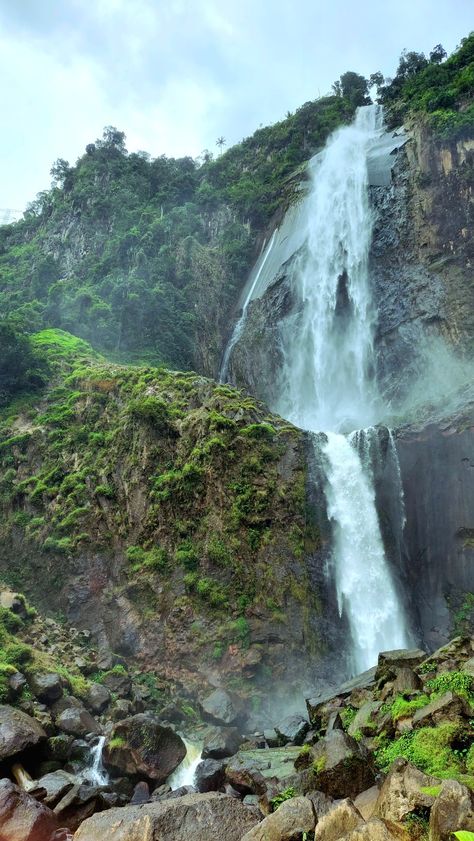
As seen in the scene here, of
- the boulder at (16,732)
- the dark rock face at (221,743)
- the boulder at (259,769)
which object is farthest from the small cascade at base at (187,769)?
the boulder at (16,732)

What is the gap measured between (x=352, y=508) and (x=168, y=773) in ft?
37.4

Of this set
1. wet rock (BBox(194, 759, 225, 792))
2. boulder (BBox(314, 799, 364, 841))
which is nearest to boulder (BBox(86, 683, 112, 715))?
wet rock (BBox(194, 759, 225, 792))

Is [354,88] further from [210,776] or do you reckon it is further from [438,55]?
[210,776]

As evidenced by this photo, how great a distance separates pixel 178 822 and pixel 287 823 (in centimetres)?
178

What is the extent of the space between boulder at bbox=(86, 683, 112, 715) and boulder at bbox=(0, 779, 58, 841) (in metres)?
5.52

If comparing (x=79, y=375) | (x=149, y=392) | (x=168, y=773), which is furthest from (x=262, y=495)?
(x=79, y=375)

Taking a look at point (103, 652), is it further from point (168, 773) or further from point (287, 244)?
point (287, 244)

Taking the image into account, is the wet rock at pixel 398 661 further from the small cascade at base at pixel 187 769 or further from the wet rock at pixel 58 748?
the wet rock at pixel 58 748

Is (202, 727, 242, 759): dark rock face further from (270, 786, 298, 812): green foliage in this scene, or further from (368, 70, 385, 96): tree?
(368, 70, 385, 96): tree

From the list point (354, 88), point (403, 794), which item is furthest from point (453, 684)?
point (354, 88)

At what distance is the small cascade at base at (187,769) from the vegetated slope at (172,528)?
3.47m

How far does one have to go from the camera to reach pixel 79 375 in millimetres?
26406

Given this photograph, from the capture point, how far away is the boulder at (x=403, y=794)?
5.49 m

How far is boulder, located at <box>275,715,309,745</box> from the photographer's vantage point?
506 inches
